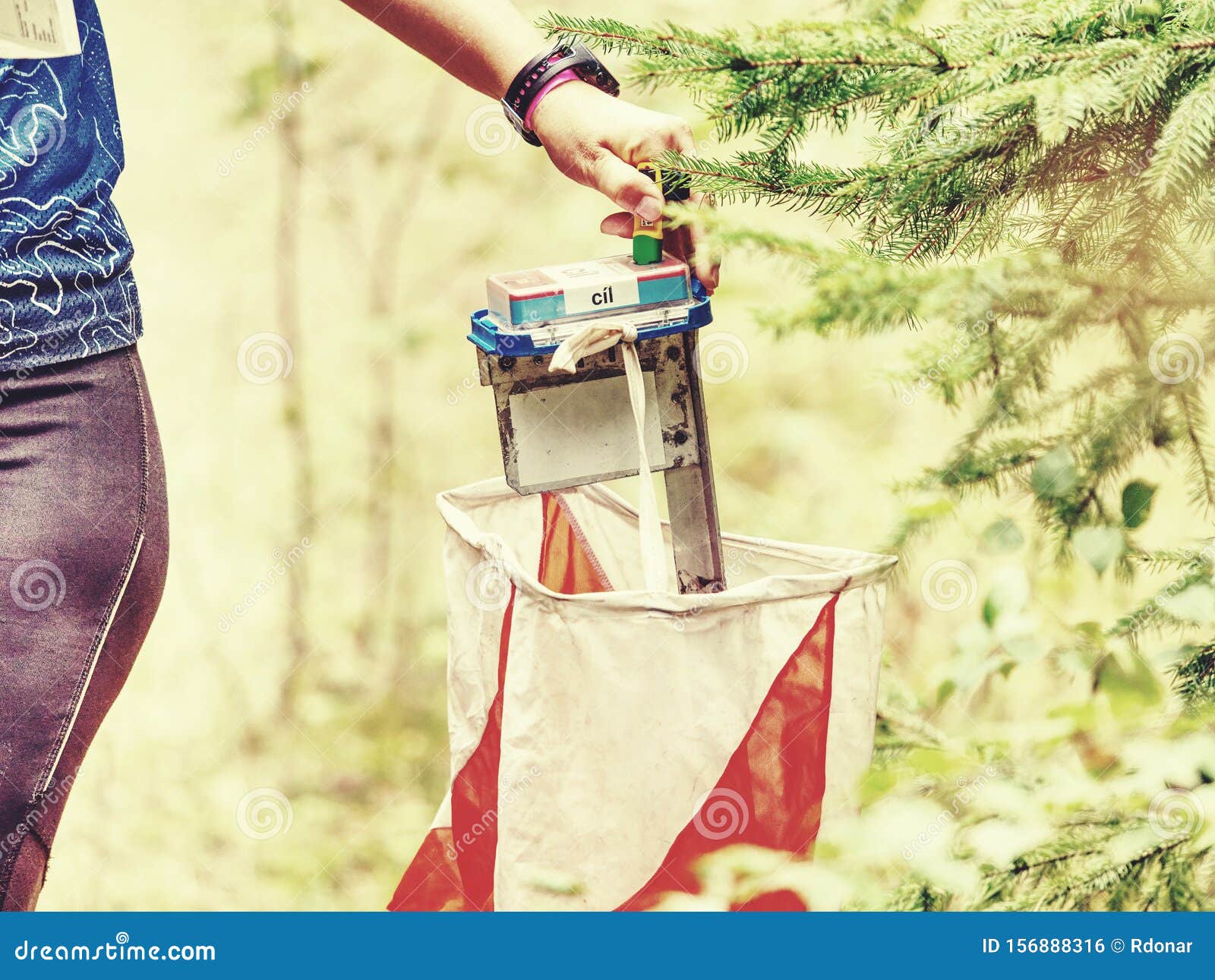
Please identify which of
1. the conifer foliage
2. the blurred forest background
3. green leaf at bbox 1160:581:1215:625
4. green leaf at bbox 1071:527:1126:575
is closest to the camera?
the conifer foliage

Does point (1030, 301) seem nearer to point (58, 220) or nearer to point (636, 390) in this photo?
point (636, 390)

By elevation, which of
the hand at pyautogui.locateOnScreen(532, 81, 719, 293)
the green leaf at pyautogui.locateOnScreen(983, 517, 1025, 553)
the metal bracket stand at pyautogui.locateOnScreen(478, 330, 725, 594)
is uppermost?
the hand at pyautogui.locateOnScreen(532, 81, 719, 293)

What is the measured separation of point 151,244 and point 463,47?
264 cm

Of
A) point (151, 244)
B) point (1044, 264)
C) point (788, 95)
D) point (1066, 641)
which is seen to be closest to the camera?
point (1044, 264)

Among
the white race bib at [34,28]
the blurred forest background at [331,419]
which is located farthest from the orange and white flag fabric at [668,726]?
the blurred forest background at [331,419]

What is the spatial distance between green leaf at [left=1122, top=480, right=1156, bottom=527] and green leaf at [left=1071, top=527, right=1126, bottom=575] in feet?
0.11

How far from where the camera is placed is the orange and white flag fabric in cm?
127

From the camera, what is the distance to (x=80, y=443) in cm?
108

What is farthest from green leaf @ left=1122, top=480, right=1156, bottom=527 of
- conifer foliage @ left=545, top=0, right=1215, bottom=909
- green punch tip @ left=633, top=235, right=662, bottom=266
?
green punch tip @ left=633, top=235, right=662, bottom=266

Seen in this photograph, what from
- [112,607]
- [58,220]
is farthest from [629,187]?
[112,607]

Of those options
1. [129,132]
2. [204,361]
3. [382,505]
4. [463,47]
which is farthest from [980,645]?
[129,132]

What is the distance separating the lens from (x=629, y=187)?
3.97 ft

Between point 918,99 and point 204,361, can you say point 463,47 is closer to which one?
point 918,99

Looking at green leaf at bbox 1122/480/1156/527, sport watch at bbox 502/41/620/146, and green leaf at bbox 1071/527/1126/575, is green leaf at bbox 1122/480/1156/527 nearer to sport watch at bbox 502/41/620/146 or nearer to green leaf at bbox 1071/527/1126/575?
green leaf at bbox 1071/527/1126/575
